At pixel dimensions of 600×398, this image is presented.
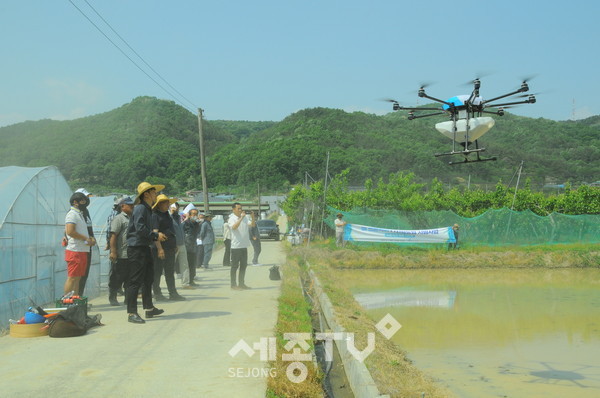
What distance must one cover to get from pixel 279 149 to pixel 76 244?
66.8 meters

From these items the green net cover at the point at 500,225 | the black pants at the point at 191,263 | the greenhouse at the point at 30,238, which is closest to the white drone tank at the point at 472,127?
the black pants at the point at 191,263

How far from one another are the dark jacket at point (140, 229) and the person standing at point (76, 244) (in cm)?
78

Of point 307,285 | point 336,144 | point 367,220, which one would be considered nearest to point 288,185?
point 336,144

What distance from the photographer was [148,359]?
6.40 m

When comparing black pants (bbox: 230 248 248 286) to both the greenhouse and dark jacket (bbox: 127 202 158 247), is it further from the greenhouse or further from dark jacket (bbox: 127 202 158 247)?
dark jacket (bbox: 127 202 158 247)

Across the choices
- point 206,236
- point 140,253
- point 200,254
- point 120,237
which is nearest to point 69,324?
point 140,253

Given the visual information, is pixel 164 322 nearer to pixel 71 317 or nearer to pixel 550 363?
pixel 71 317

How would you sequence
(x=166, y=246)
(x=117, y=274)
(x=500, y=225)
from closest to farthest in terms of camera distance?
(x=117, y=274)
(x=166, y=246)
(x=500, y=225)

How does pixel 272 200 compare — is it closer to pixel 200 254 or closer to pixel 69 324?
pixel 200 254

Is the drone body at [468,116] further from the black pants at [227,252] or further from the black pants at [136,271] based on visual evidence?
the black pants at [227,252]

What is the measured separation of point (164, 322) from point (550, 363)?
5901 mm

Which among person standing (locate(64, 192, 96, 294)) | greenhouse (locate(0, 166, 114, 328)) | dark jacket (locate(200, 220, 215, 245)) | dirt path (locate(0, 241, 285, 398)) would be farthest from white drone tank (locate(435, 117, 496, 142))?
dark jacket (locate(200, 220, 215, 245))

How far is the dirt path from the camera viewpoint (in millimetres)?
5367

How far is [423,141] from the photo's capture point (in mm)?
66688
